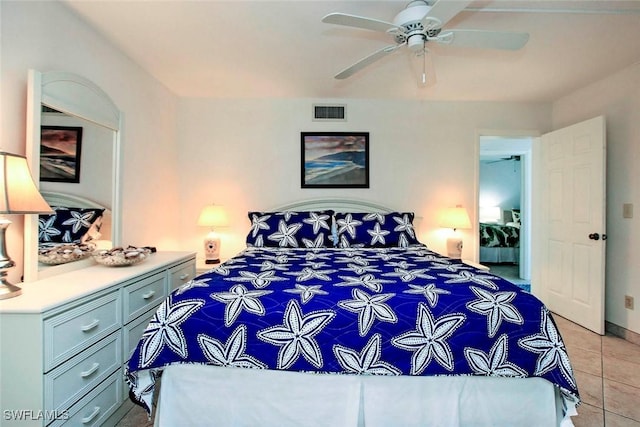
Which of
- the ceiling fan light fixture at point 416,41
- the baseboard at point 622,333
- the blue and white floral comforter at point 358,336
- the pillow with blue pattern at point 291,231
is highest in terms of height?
the ceiling fan light fixture at point 416,41

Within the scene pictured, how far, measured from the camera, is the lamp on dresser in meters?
1.36

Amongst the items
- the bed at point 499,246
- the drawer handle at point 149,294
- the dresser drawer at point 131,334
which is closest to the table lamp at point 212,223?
the drawer handle at point 149,294

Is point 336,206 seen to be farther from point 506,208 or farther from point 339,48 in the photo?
point 506,208

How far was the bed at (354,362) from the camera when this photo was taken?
146 cm

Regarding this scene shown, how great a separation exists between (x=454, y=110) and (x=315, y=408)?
3.43m

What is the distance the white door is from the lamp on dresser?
4.07 metres

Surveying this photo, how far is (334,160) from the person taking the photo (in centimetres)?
366

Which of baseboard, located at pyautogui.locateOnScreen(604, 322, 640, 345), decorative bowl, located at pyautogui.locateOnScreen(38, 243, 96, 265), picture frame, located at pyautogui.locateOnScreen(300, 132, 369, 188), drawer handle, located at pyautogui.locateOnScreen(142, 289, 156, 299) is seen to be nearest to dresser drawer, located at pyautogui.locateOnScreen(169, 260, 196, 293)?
drawer handle, located at pyautogui.locateOnScreen(142, 289, 156, 299)

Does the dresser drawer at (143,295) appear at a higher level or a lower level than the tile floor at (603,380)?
higher

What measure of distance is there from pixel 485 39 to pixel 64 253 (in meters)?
2.74

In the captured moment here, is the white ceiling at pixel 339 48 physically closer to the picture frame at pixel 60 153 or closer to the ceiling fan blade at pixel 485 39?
the ceiling fan blade at pixel 485 39

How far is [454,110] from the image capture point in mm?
3713

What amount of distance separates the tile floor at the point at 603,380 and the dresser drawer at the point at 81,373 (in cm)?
36

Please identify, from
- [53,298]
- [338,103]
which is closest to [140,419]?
[53,298]
